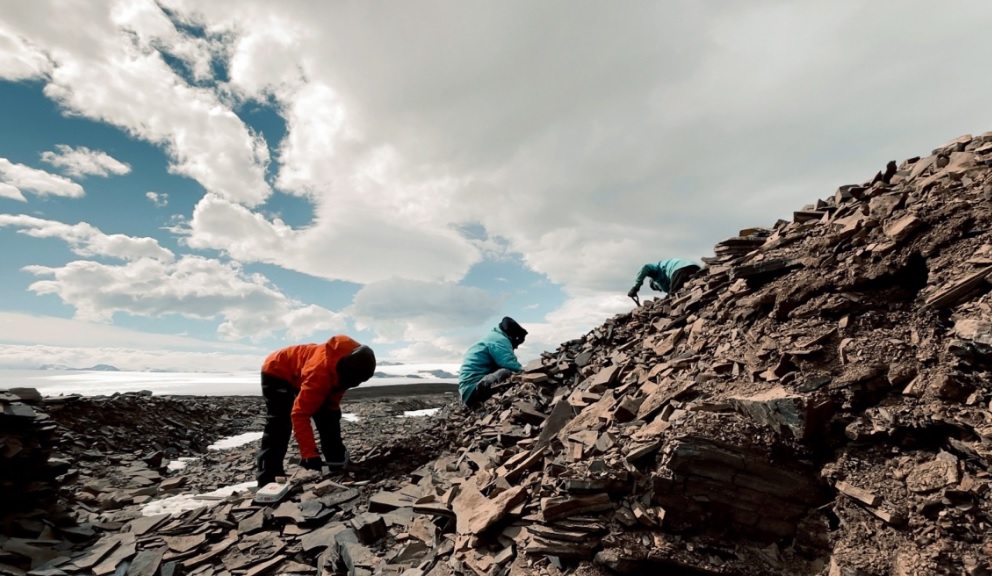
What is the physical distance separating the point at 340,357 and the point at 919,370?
762cm

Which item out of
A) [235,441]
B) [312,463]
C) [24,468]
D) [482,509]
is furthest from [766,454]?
[235,441]

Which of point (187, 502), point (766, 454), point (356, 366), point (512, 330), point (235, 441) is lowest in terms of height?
point (187, 502)

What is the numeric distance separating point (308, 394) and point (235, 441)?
33.1ft

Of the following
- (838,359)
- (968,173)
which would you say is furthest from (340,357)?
(968,173)

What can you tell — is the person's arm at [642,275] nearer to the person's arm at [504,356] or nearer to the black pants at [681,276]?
the black pants at [681,276]

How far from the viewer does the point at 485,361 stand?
1048cm

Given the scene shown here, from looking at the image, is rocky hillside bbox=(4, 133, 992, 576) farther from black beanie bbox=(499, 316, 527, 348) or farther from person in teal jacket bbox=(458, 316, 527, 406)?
black beanie bbox=(499, 316, 527, 348)

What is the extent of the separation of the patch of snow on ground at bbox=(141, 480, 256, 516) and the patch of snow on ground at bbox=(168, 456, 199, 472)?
405cm

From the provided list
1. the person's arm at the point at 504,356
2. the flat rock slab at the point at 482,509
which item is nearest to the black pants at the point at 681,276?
the person's arm at the point at 504,356

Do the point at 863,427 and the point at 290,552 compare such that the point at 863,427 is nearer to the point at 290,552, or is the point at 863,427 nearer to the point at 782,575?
the point at 782,575

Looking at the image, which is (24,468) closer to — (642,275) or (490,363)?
(490,363)

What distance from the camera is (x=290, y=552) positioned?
5.25m

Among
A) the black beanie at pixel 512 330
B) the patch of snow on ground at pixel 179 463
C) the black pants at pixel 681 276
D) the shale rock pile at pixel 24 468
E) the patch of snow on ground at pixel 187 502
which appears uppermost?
the black pants at pixel 681 276

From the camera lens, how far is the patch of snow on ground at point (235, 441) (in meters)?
13.8
